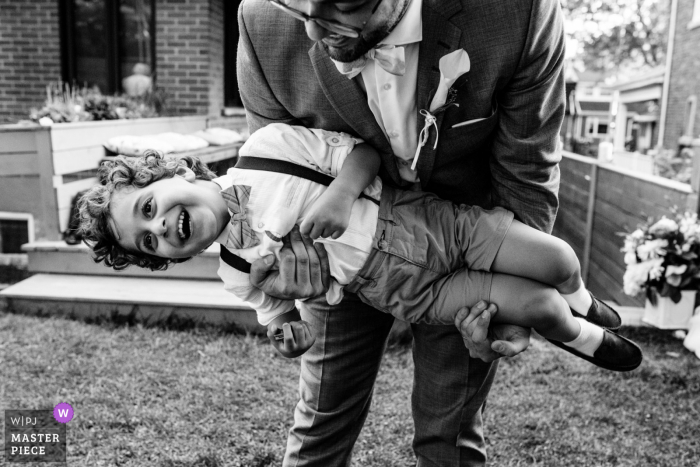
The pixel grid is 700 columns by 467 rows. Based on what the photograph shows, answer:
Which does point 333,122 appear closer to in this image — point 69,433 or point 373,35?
point 373,35

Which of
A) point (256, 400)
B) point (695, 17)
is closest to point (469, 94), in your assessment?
point (256, 400)

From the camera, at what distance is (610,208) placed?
5.48m

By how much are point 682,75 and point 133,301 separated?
1373cm

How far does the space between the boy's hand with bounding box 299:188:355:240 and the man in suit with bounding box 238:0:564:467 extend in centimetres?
13

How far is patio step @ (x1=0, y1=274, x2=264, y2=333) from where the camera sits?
3848mm

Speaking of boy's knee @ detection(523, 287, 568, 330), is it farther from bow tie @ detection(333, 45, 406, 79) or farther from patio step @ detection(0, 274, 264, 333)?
patio step @ detection(0, 274, 264, 333)

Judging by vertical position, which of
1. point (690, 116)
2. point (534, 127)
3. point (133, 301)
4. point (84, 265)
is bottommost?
point (133, 301)

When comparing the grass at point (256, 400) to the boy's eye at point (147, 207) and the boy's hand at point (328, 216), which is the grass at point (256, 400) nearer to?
the boy's eye at point (147, 207)

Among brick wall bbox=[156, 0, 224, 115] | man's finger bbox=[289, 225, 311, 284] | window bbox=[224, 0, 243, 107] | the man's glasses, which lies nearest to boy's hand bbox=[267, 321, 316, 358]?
man's finger bbox=[289, 225, 311, 284]

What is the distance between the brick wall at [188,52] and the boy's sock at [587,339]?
591cm

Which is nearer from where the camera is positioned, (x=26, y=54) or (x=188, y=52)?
(x=188, y=52)

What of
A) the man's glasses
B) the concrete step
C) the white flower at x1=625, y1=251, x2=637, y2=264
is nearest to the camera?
the man's glasses

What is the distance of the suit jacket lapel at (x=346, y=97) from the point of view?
138cm

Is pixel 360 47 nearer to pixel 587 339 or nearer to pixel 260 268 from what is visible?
pixel 260 268
